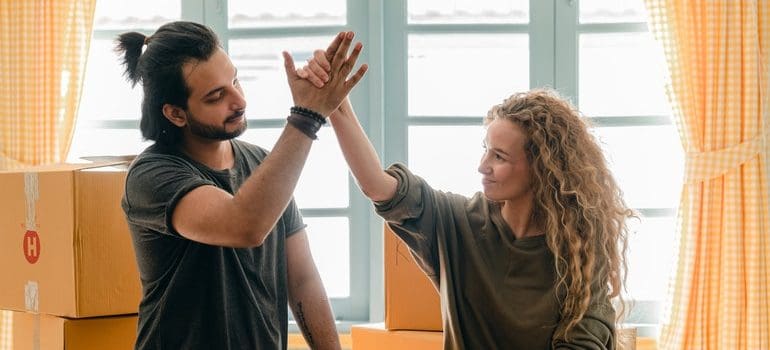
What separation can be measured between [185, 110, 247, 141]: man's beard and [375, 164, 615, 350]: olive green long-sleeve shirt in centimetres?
31

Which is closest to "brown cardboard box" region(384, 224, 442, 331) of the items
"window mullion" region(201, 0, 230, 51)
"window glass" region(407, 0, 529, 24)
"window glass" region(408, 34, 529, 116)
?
"window glass" region(408, 34, 529, 116)

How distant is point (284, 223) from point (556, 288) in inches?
21.1

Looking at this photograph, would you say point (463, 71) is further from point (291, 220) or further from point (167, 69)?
point (167, 69)

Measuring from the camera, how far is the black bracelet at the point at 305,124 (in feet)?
5.32

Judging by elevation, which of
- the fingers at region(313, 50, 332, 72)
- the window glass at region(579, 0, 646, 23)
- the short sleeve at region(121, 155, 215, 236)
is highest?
the window glass at region(579, 0, 646, 23)

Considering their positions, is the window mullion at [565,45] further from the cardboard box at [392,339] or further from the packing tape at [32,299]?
the packing tape at [32,299]

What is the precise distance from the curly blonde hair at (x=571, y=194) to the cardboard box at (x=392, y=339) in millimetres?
495

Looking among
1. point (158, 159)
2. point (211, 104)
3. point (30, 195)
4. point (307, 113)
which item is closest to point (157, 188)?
point (158, 159)

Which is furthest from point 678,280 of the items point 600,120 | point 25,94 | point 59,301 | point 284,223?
point 25,94

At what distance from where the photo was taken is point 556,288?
180 centimetres

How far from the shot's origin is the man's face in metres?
1.75

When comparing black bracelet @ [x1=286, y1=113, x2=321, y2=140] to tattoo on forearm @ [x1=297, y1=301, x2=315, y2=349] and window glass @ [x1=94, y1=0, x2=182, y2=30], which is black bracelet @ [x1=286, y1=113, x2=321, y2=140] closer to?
tattoo on forearm @ [x1=297, y1=301, x2=315, y2=349]

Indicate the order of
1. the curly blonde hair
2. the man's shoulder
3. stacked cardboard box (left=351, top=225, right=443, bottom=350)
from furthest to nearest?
stacked cardboard box (left=351, top=225, right=443, bottom=350) < the curly blonde hair < the man's shoulder

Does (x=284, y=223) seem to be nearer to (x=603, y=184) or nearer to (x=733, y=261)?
(x=603, y=184)
